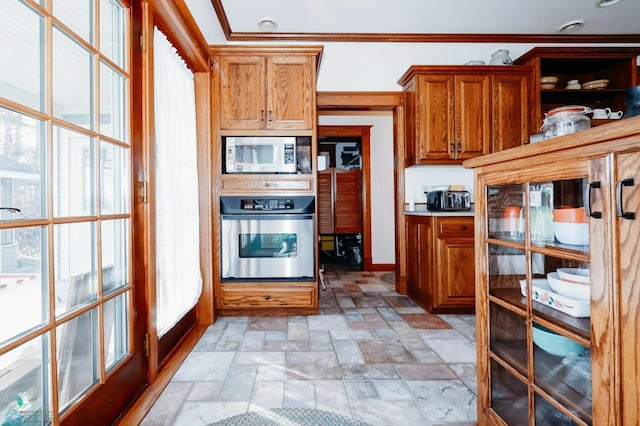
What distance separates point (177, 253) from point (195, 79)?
55.8 inches

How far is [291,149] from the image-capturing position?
2.65 metres

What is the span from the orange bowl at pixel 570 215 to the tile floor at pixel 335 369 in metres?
0.96

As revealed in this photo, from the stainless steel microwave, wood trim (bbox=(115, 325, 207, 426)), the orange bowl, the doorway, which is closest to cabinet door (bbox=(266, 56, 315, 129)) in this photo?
the stainless steel microwave

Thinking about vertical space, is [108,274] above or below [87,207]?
below

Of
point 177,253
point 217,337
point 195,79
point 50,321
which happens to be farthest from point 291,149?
point 50,321

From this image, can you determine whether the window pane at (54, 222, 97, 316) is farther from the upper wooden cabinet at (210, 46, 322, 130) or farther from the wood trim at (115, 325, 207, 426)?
the upper wooden cabinet at (210, 46, 322, 130)

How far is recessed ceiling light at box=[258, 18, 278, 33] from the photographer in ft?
9.61

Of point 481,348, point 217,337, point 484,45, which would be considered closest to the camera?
point 481,348

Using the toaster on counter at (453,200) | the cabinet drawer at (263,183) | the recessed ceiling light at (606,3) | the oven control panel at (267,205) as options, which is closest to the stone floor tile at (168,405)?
the oven control panel at (267,205)

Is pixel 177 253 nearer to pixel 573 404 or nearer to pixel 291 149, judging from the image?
pixel 291 149

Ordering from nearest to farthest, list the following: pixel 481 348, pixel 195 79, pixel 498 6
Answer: pixel 481 348, pixel 195 79, pixel 498 6

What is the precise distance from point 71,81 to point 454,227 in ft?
8.54

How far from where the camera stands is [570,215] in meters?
0.82

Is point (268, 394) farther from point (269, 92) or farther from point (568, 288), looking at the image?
point (269, 92)
